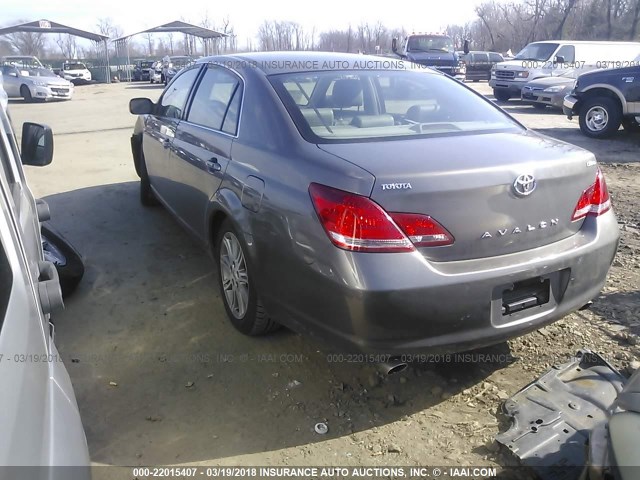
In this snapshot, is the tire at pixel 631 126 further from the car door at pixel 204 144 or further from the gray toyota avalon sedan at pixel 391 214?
the car door at pixel 204 144

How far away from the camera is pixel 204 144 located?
362 cm

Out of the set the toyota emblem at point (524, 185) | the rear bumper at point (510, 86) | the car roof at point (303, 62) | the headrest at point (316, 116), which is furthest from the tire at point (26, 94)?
the toyota emblem at point (524, 185)

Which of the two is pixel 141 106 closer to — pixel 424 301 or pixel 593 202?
pixel 424 301

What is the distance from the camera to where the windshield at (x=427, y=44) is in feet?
64.4

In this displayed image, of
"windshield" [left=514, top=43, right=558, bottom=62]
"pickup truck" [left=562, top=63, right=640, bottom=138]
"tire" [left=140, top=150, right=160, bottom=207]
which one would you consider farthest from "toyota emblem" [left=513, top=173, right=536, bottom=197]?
"windshield" [left=514, top=43, right=558, bottom=62]

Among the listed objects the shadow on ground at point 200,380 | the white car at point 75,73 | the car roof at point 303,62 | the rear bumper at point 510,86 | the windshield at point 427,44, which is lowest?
the white car at point 75,73

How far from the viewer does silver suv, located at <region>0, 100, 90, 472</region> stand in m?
1.08

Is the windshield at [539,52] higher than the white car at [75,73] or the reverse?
higher

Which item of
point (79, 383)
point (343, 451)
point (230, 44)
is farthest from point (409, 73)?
point (230, 44)

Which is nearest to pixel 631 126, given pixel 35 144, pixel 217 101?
pixel 217 101

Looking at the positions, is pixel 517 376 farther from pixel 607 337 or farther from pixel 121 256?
pixel 121 256

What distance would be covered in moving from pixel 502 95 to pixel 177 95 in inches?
596

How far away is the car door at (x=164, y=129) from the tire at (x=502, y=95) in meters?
14.6

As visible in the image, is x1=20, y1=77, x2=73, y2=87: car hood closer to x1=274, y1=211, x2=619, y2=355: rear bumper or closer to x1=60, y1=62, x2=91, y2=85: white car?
x1=60, y1=62, x2=91, y2=85: white car
